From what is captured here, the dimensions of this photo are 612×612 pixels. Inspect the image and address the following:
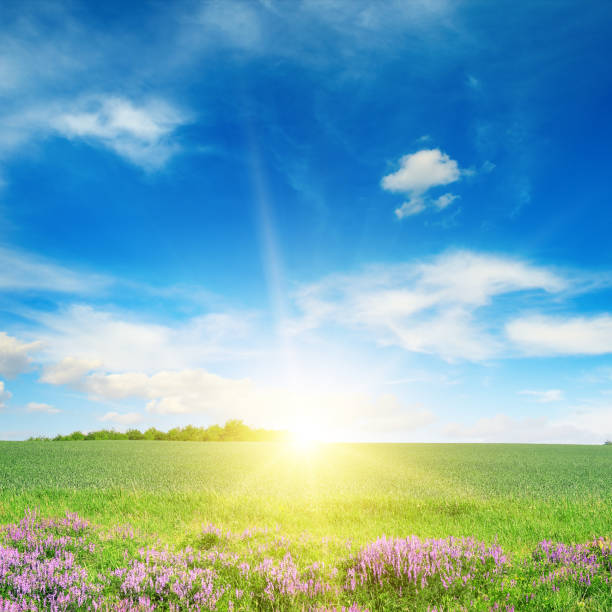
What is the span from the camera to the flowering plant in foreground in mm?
5168

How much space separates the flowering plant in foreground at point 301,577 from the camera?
5.17 metres

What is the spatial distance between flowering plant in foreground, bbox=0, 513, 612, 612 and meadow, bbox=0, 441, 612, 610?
2 centimetres

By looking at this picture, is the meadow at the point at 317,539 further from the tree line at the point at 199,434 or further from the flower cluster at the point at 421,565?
the tree line at the point at 199,434

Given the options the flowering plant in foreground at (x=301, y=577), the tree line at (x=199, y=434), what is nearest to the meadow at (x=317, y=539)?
the flowering plant in foreground at (x=301, y=577)

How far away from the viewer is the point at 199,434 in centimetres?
5375

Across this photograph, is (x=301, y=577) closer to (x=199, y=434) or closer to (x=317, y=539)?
(x=317, y=539)

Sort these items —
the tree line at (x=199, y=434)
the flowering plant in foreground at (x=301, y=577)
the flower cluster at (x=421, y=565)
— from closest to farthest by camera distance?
the flowering plant in foreground at (x=301, y=577) → the flower cluster at (x=421, y=565) → the tree line at (x=199, y=434)

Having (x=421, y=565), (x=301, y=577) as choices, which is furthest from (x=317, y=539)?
(x=421, y=565)

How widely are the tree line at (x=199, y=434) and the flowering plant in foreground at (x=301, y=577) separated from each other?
44.5 meters

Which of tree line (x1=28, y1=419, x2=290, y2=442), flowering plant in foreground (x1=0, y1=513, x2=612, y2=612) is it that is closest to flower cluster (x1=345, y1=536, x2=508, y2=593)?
flowering plant in foreground (x1=0, y1=513, x2=612, y2=612)

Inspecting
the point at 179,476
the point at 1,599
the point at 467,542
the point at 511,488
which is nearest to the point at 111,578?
the point at 1,599

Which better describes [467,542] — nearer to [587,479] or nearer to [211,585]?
[211,585]

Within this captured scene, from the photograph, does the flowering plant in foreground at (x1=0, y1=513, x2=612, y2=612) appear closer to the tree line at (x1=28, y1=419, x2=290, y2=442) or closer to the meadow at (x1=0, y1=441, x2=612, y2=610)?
the meadow at (x1=0, y1=441, x2=612, y2=610)

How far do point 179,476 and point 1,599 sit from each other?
35.4 feet
